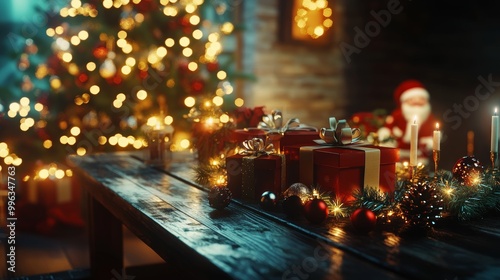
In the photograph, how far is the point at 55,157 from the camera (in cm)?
347

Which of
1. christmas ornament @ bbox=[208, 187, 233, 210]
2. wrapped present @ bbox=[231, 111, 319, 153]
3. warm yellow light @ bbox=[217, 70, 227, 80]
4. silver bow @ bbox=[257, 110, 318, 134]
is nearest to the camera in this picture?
christmas ornament @ bbox=[208, 187, 233, 210]

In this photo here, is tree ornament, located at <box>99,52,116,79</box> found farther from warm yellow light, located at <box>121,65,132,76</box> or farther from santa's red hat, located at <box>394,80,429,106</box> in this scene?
santa's red hat, located at <box>394,80,429,106</box>

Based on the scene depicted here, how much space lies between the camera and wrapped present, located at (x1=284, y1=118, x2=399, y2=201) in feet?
4.27

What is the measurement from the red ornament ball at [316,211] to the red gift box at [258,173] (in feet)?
0.81

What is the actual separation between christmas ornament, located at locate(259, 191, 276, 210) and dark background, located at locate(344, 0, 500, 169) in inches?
116

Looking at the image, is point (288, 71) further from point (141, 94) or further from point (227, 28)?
point (141, 94)

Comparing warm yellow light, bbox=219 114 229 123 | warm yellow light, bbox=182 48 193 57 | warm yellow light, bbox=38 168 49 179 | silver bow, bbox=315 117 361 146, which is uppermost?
warm yellow light, bbox=182 48 193 57

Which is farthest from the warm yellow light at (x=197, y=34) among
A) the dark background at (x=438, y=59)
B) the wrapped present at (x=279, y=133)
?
the wrapped present at (x=279, y=133)

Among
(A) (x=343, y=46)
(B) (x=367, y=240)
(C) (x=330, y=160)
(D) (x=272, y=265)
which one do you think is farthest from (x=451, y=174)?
(A) (x=343, y=46)

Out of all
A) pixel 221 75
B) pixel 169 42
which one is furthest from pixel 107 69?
pixel 221 75

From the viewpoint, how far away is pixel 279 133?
1615 mm

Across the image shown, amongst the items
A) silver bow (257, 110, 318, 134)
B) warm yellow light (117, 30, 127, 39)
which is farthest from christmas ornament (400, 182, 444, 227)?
warm yellow light (117, 30, 127, 39)

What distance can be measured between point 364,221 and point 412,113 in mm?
2834

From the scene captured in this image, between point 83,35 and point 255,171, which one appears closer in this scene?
point 255,171
